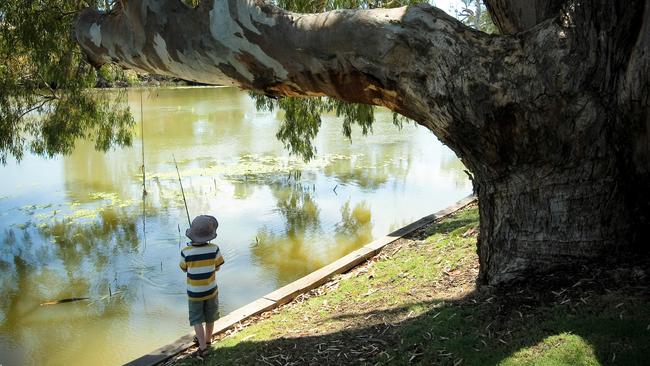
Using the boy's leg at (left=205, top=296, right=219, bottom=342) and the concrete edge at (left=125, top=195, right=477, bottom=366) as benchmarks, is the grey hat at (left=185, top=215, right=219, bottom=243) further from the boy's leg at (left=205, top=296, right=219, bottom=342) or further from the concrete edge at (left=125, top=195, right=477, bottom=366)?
the concrete edge at (left=125, top=195, right=477, bottom=366)

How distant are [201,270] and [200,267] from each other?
2cm

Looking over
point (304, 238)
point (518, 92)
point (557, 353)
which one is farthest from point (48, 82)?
point (557, 353)

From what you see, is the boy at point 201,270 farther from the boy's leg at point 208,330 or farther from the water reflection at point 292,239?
the water reflection at point 292,239

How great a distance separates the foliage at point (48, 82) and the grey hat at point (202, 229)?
4.29m

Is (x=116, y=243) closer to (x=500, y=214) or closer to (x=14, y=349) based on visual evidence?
(x=14, y=349)

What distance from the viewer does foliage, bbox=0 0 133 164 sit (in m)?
7.25

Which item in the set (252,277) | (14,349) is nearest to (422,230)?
(252,277)

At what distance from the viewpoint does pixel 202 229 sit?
388 centimetres

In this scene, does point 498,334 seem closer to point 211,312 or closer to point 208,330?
point 211,312

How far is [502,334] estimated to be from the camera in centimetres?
277

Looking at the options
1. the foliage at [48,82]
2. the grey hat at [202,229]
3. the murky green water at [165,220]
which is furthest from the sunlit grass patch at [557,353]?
the foliage at [48,82]

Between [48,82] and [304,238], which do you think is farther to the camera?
[48,82]

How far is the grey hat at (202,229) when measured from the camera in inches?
152

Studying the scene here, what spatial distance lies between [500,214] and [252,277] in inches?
163
